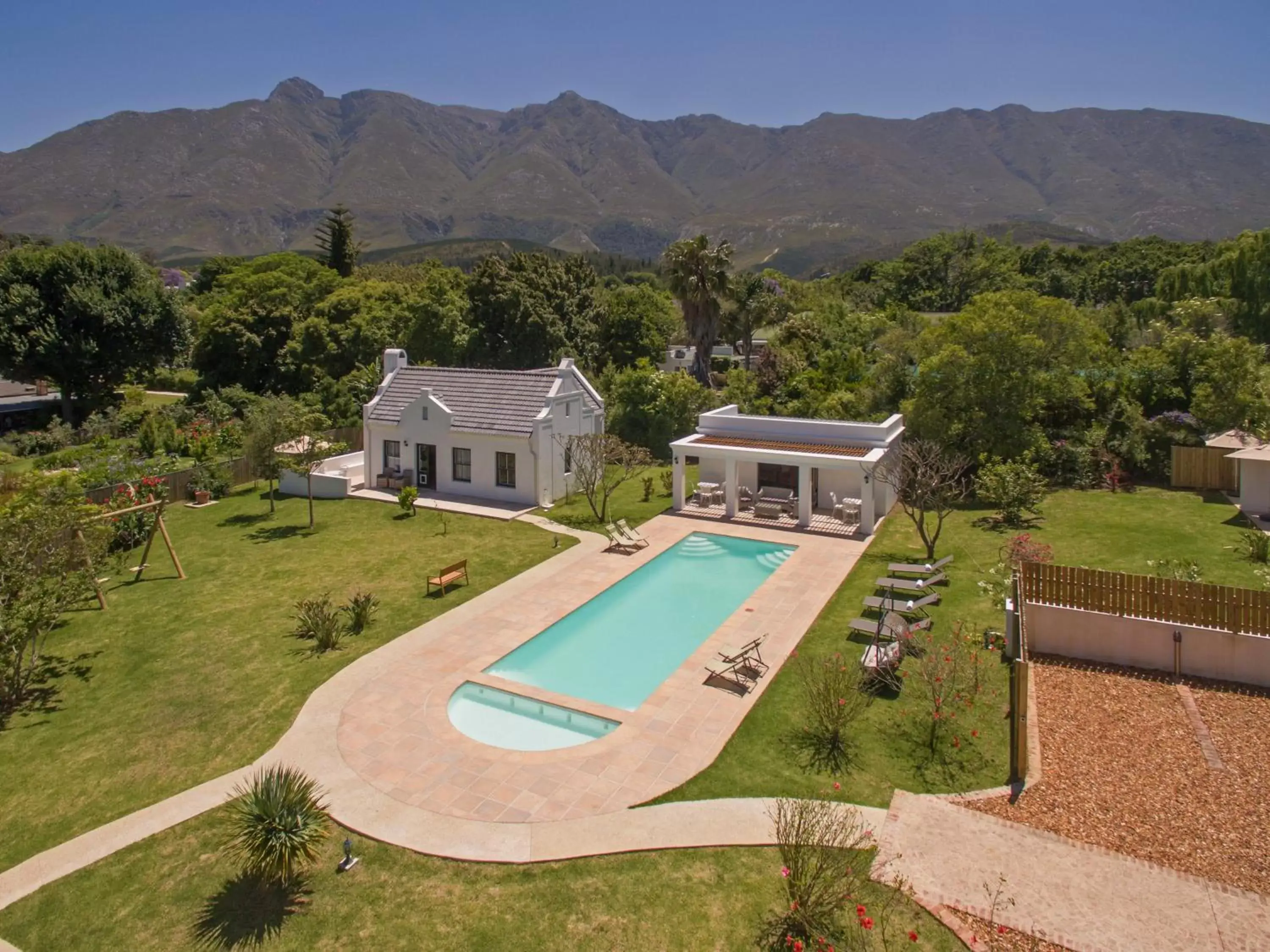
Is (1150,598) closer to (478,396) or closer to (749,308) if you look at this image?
(478,396)

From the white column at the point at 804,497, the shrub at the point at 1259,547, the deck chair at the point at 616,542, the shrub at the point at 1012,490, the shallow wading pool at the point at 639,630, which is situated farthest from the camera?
the white column at the point at 804,497

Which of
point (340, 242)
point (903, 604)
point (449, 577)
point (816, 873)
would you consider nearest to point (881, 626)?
point (903, 604)

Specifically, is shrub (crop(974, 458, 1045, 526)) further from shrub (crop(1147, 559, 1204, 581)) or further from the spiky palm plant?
the spiky palm plant

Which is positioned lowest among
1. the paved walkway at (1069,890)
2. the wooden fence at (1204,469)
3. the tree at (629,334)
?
the paved walkway at (1069,890)

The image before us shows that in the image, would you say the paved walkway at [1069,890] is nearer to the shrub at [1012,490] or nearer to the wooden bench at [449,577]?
the wooden bench at [449,577]

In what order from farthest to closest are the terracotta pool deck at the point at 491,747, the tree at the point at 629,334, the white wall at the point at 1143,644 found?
the tree at the point at 629,334, the white wall at the point at 1143,644, the terracotta pool deck at the point at 491,747

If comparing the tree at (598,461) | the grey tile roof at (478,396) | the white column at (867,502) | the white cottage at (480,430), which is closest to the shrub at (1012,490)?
the white column at (867,502)

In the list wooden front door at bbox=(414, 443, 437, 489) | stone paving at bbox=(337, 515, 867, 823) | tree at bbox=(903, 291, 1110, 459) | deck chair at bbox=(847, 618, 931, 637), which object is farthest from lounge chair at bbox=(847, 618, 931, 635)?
wooden front door at bbox=(414, 443, 437, 489)

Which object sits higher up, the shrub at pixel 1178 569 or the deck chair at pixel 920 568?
the shrub at pixel 1178 569

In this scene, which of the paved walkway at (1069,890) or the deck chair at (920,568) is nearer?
the paved walkway at (1069,890)
